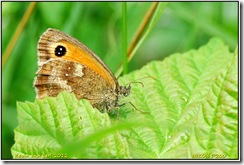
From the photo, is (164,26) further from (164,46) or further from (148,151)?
(148,151)

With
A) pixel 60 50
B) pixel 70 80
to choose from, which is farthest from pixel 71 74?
pixel 60 50

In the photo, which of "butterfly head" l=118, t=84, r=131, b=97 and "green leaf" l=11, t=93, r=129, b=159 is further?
"butterfly head" l=118, t=84, r=131, b=97

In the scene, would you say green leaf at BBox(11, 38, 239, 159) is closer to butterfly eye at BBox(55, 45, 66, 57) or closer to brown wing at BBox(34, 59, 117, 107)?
brown wing at BBox(34, 59, 117, 107)

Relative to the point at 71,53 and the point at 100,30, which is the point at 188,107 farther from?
the point at 100,30

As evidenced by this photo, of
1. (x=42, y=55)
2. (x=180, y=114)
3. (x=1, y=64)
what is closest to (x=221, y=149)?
(x=180, y=114)

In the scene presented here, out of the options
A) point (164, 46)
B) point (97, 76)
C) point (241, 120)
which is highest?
point (164, 46)

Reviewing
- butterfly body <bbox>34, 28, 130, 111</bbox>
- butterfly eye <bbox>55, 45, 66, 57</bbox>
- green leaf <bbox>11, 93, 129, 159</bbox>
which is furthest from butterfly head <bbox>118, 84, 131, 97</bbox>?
green leaf <bbox>11, 93, 129, 159</bbox>
